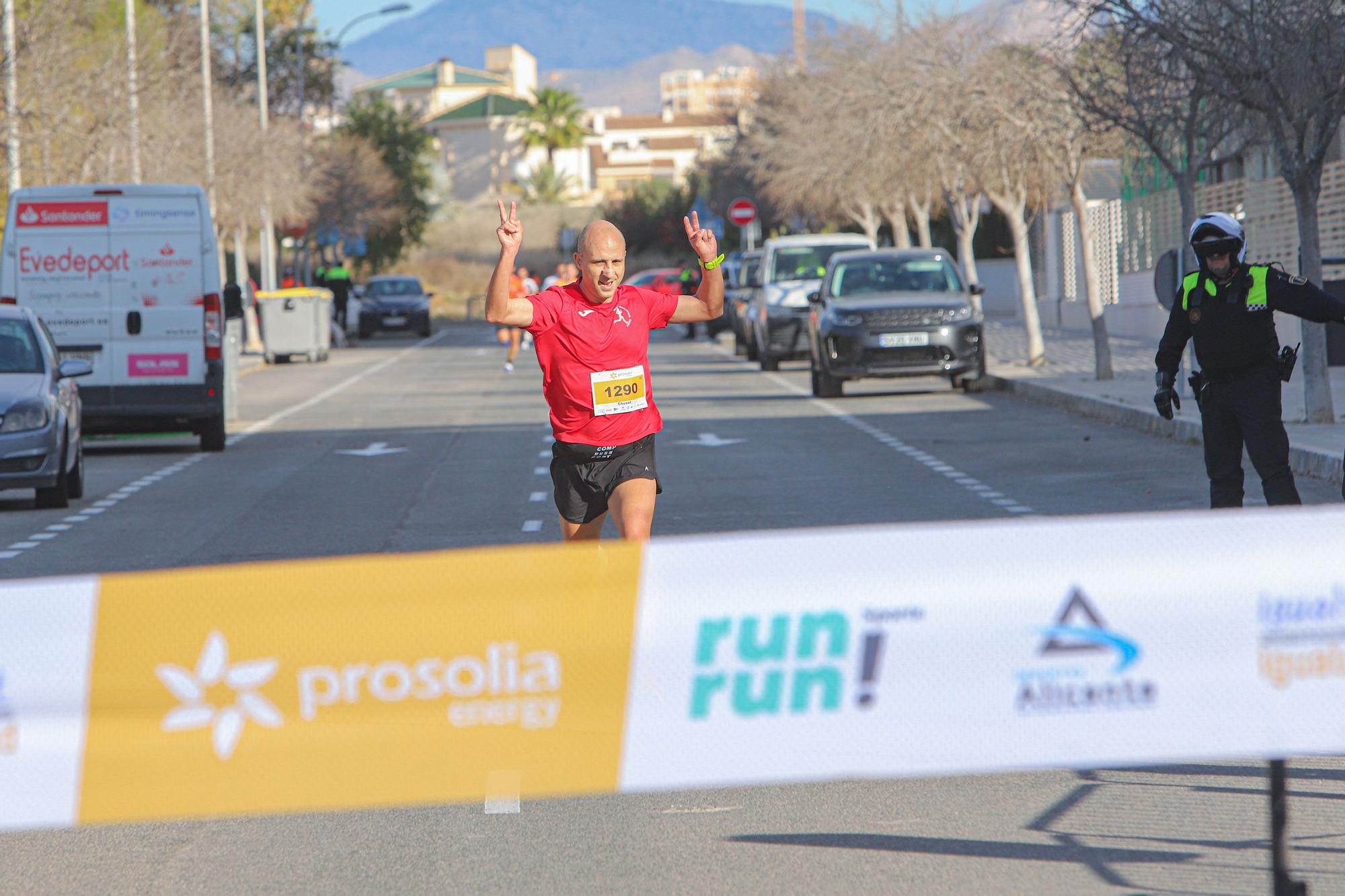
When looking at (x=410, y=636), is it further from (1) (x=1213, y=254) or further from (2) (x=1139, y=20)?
(2) (x=1139, y=20)

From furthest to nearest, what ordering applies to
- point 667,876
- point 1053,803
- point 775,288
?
point 775,288, point 1053,803, point 667,876

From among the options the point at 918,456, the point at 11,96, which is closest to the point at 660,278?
the point at 11,96

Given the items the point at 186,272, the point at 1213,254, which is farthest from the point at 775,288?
the point at 1213,254

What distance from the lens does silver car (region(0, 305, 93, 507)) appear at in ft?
50.2

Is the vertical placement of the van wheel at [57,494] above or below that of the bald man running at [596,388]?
below

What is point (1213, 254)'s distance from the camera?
9.41 metres

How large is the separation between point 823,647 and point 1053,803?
6.92 feet

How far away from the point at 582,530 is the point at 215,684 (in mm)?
3126

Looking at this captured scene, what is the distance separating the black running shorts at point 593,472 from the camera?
729 centimetres

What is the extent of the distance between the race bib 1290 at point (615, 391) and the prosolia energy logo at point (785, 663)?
2.89m

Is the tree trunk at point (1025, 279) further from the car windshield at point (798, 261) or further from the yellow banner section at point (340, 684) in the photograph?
the yellow banner section at point (340, 684)

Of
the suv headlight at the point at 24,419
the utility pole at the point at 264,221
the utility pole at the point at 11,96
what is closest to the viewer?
the suv headlight at the point at 24,419

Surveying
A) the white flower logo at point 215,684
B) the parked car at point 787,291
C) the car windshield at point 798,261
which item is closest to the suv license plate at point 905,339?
the parked car at point 787,291

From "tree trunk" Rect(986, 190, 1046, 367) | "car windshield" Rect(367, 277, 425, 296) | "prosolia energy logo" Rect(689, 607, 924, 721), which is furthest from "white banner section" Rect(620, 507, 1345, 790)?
"car windshield" Rect(367, 277, 425, 296)
